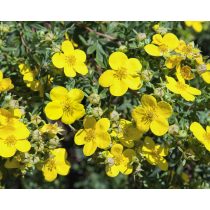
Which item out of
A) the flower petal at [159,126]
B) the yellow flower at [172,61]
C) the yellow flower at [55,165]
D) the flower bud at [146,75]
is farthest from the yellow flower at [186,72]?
the yellow flower at [55,165]

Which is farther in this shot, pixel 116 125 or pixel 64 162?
pixel 64 162

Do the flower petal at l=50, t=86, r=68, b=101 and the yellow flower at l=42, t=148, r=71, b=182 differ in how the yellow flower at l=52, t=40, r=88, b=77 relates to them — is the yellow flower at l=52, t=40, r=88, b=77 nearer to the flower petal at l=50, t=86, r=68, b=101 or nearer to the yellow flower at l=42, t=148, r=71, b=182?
the flower petal at l=50, t=86, r=68, b=101

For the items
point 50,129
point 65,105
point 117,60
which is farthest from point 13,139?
point 117,60

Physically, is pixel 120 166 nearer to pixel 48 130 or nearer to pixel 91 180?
pixel 48 130

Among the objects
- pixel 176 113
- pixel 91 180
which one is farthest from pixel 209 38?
pixel 176 113

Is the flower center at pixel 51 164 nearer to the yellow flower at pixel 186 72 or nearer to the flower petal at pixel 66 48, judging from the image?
the flower petal at pixel 66 48

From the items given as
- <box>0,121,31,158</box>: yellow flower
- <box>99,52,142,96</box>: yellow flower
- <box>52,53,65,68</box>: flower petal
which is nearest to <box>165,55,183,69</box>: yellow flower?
<box>99,52,142,96</box>: yellow flower
